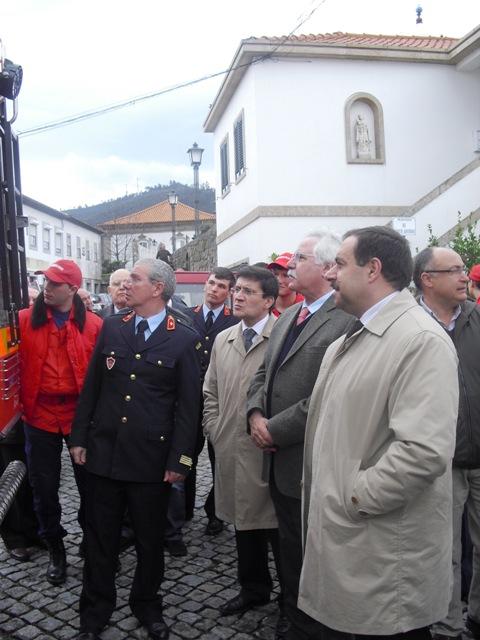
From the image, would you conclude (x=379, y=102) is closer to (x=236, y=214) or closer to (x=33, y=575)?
(x=236, y=214)

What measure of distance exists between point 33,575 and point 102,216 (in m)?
99.1

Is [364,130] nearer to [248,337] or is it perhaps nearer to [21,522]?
[248,337]

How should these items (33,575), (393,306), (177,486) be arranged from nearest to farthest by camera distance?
(393,306), (33,575), (177,486)

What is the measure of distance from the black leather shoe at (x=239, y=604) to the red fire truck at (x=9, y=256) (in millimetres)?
1651

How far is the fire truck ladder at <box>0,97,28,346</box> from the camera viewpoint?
364 centimetres

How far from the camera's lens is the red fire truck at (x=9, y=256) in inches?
136

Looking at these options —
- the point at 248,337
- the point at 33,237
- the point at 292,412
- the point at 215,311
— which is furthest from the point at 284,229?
the point at 33,237

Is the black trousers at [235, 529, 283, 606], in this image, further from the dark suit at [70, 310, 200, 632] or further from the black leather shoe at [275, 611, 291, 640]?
the dark suit at [70, 310, 200, 632]

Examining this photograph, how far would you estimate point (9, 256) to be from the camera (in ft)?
12.5

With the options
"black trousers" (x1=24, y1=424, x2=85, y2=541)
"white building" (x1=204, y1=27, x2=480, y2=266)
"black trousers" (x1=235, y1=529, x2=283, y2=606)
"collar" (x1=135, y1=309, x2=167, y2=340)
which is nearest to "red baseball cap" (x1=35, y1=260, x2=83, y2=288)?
"collar" (x1=135, y1=309, x2=167, y2=340)

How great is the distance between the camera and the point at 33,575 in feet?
14.2

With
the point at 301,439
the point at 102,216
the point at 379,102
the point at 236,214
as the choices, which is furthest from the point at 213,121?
the point at 102,216

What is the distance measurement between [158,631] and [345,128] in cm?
1377

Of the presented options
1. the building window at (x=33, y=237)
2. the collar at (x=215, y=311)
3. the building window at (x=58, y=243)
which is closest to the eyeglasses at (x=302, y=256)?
the collar at (x=215, y=311)
